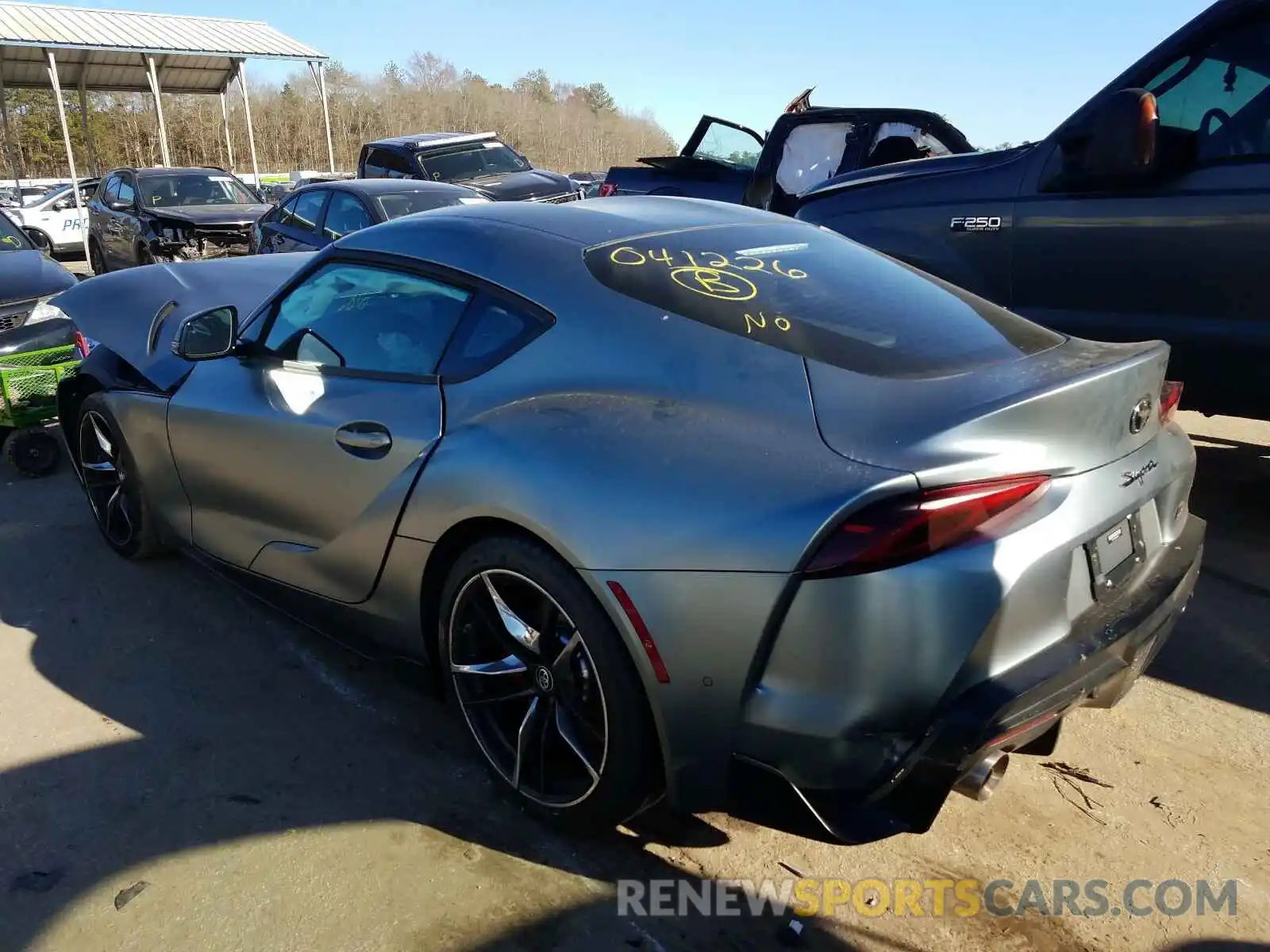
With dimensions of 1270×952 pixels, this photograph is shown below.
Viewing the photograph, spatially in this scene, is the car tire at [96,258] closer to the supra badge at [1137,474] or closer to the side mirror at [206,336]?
the side mirror at [206,336]

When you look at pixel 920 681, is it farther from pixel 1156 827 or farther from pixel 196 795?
pixel 196 795

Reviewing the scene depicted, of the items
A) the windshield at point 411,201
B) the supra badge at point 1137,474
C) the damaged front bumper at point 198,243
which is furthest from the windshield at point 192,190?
the supra badge at point 1137,474

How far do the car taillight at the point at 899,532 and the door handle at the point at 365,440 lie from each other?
136 cm

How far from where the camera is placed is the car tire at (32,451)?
5531 millimetres

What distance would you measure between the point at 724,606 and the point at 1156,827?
1.45 m

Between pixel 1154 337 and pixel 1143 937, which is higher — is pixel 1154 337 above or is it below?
above

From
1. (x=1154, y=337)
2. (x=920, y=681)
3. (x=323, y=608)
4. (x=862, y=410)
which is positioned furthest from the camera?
(x=1154, y=337)

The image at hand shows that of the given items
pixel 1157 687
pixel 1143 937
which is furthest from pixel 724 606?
pixel 1157 687

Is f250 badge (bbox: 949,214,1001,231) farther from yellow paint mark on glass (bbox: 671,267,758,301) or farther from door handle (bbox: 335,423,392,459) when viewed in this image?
door handle (bbox: 335,423,392,459)

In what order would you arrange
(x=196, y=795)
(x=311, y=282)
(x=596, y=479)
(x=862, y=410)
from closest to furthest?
(x=862, y=410)
(x=596, y=479)
(x=196, y=795)
(x=311, y=282)

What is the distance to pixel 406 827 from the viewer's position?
8.40 feet

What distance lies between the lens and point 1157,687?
3.19 metres

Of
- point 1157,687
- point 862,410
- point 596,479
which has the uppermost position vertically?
point 862,410

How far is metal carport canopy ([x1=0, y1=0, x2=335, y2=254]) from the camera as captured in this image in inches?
878
